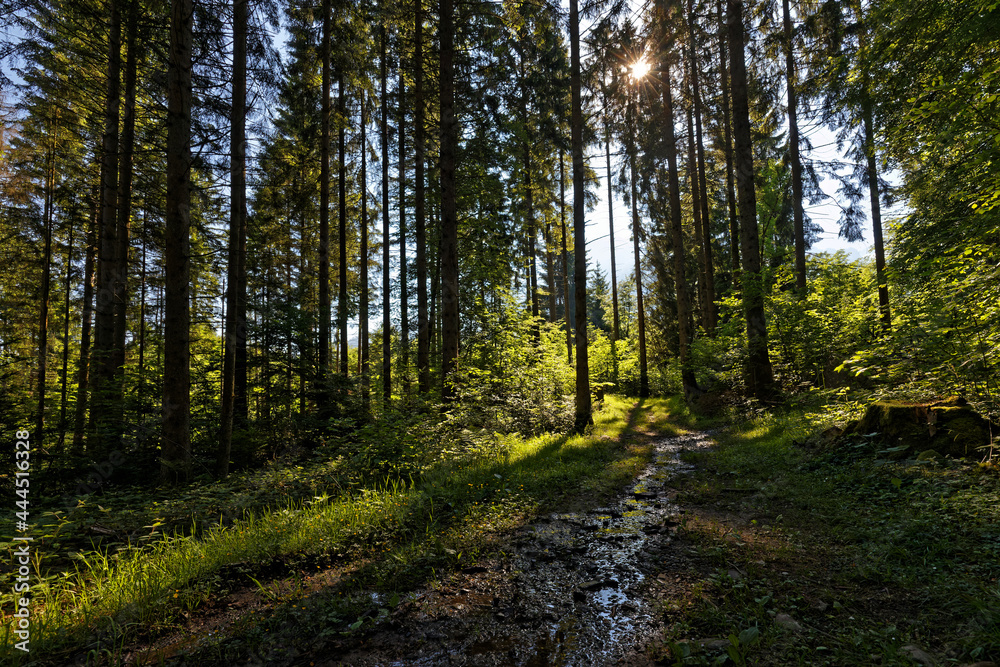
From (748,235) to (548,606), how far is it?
11735 mm

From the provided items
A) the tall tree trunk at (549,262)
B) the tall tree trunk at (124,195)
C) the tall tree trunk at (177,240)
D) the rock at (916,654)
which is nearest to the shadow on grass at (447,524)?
the rock at (916,654)

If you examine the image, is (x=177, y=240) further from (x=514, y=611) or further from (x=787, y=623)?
(x=787, y=623)

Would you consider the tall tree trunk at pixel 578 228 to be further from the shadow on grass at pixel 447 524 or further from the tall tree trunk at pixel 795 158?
the tall tree trunk at pixel 795 158

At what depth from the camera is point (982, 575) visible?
109 inches

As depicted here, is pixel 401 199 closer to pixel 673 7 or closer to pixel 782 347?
pixel 673 7

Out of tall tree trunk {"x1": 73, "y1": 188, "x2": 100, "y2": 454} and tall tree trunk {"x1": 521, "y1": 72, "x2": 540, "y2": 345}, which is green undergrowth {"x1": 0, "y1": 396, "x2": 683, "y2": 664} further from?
tall tree trunk {"x1": 73, "y1": 188, "x2": 100, "y2": 454}

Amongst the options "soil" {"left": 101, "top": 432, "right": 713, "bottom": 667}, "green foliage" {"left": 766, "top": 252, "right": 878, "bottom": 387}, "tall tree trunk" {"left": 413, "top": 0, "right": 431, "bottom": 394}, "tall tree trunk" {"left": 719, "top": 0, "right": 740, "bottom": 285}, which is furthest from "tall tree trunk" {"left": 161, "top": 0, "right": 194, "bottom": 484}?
"tall tree trunk" {"left": 719, "top": 0, "right": 740, "bottom": 285}

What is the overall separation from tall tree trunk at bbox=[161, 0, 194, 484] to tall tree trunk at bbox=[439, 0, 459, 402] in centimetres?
547

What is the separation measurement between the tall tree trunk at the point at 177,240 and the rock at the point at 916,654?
9358 millimetres

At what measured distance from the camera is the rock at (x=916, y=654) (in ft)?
6.85

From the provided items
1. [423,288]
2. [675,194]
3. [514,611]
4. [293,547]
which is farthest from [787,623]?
[675,194]

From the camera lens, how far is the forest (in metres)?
4.39

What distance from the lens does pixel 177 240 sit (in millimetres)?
6871

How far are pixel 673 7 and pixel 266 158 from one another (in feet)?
46.1
